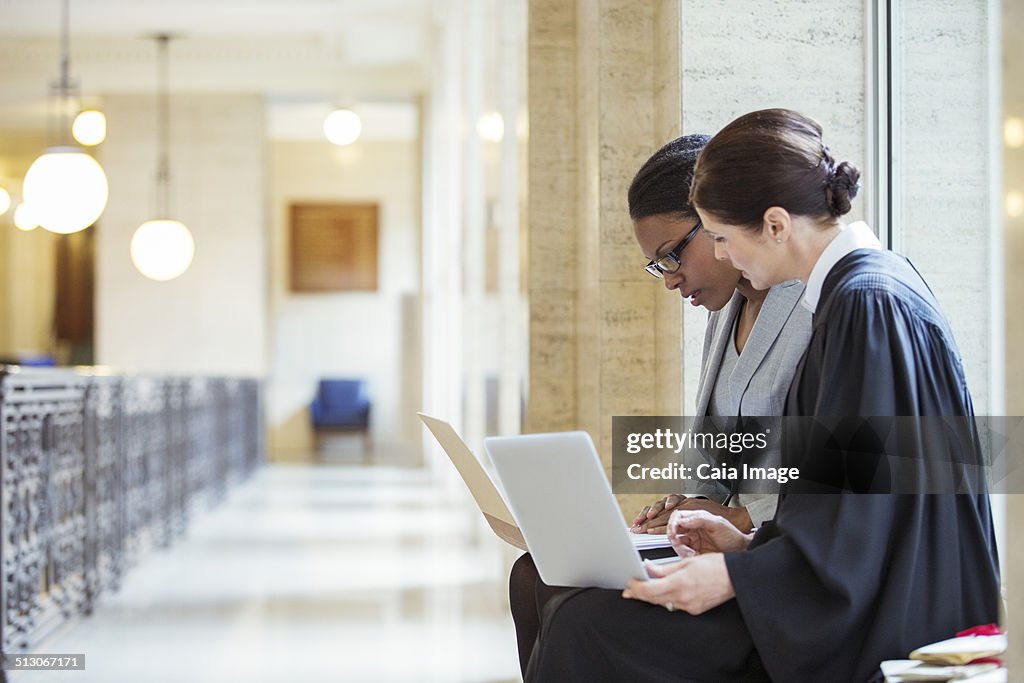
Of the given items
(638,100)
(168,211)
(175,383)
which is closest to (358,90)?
(168,211)

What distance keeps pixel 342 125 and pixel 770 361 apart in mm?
11107

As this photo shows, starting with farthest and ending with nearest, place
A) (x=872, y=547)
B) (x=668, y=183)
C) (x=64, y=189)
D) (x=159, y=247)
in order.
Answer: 1. (x=159, y=247)
2. (x=64, y=189)
3. (x=668, y=183)
4. (x=872, y=547)

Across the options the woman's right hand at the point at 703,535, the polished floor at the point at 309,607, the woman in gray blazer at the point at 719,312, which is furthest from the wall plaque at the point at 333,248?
the woman's right hand at the point at 703,535

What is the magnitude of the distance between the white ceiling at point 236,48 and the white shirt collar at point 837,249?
32.8ft

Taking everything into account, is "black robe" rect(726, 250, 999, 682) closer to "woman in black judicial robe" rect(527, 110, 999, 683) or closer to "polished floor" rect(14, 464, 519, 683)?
"woman in black judicial robe" rect(527, 110, 999, 683)

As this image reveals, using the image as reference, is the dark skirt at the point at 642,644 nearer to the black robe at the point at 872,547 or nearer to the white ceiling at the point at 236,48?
the black robe at the point at 872,547

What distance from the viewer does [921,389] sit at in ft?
4.90

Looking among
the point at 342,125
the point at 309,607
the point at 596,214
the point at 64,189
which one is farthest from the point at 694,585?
the point at 342,125

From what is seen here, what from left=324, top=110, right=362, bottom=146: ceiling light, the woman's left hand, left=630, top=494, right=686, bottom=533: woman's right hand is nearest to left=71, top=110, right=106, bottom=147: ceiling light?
left=324, top=110, right=362, bottom=146: ceiling light

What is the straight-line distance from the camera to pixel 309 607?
4.94 m

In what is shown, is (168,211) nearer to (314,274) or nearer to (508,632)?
(314,274)

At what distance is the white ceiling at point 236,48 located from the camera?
36.8 ft

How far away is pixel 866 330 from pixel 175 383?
21.9 feet

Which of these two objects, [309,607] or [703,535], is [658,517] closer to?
[703,535]
